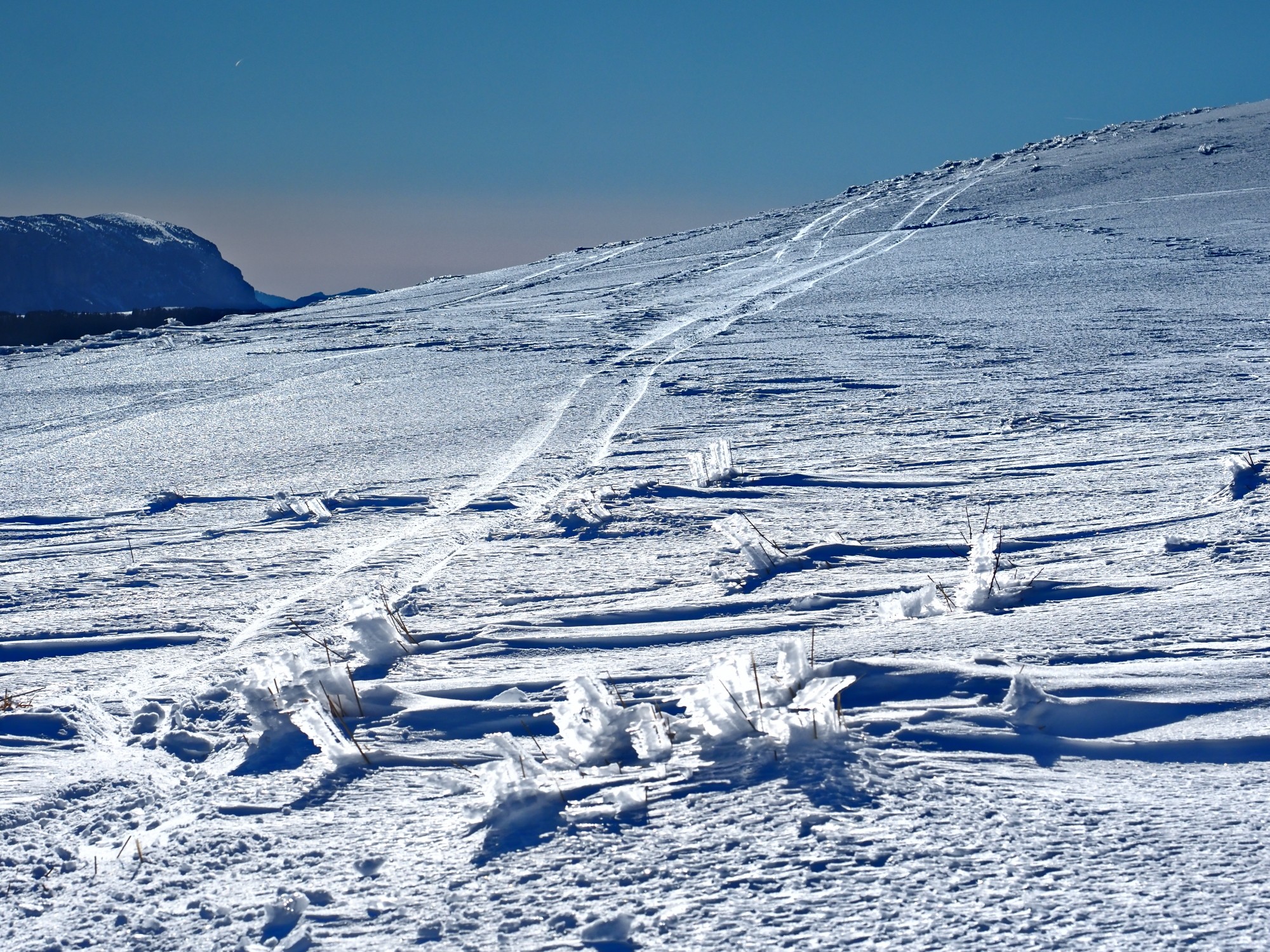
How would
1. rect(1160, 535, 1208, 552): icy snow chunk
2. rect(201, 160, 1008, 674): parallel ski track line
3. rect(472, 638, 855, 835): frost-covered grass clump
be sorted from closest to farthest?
rect(472, 638, 855, 835): frost-covered grass clump, rect(1160, 535, 1208, 552): icy snow chunk, rect(201, 160, 1008, 674): parallel ski track line

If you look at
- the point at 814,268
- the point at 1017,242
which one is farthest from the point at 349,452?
the point at 1017,242

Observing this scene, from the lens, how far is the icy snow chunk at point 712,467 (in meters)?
4.08

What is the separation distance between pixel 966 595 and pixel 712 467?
5.68ft

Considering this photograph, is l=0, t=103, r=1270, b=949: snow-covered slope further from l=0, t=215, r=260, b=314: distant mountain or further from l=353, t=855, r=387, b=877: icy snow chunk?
l=0, t=215, r=260, b=314: distant mountain

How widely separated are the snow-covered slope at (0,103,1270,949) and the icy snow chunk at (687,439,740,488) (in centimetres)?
3

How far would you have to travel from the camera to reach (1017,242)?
1178cm

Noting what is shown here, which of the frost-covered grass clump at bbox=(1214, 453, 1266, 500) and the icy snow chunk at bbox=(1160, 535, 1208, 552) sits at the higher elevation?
the frost-covered grass clump at bbox=(1214, 453, 1266, 500)

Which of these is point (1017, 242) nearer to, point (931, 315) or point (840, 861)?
point (931, 315)

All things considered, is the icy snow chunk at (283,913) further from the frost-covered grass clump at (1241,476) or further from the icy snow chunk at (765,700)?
the frost-covered grass clump at (1241,476)

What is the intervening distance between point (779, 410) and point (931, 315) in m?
3.31

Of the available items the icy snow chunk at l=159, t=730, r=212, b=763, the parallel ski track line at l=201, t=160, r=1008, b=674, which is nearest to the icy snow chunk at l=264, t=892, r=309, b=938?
the icy snow chunk at l=159, t=730, r=212, b=763

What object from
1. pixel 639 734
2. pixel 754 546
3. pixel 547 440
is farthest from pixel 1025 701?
pixel 547 440

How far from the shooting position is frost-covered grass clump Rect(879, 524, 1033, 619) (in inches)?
101

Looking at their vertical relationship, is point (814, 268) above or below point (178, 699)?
above
